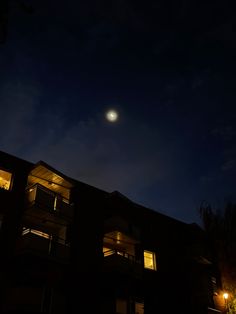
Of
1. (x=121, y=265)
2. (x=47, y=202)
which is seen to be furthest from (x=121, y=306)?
(x=47, y=202)

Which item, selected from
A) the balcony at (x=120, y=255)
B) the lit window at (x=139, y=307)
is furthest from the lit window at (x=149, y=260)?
the lit window at (x=139, y=307)

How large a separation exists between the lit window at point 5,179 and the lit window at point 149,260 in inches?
478

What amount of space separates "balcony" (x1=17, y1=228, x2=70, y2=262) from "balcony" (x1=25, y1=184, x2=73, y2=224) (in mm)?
1348

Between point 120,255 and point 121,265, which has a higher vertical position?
point 120,255

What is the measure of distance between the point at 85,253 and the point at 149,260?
6633mm

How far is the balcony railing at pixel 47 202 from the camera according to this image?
2217 centimetres

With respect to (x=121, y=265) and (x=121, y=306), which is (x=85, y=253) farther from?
(x=121, y=306)

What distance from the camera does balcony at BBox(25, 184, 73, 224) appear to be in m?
22.2

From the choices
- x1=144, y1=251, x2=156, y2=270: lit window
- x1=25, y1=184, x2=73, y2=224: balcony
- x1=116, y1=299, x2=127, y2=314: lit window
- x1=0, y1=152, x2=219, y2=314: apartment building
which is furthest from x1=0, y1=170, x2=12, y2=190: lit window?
x1=144, y1=251, x2=156, y2=270: lit window

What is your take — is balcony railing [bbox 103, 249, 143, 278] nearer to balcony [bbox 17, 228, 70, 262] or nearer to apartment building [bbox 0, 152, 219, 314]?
apartment building [bbox 0, 152, 219, 314]

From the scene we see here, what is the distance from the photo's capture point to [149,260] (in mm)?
28578

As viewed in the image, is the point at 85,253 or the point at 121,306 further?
the point at 121,306

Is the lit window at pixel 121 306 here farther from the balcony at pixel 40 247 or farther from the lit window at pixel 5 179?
the lit window at pixel 5 179

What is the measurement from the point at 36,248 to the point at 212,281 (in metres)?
18.9
